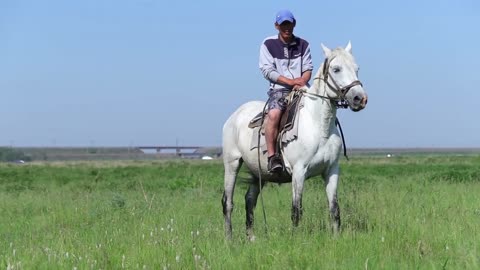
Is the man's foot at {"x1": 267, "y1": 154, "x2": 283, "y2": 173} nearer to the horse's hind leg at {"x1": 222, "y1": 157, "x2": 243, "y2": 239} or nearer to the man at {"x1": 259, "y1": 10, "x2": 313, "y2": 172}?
the man at {"x1": 259, "y1": 10, "x2": 313, "y2": 172}

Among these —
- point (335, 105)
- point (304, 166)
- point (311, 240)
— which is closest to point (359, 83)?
point (335, 105)

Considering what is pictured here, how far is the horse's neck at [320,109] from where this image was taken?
26.7ft

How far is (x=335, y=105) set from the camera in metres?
8.26

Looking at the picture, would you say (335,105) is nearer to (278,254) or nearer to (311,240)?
(311,240)

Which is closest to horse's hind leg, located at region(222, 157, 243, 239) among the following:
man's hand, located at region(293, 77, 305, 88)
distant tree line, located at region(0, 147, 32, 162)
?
man's hand, located at region(293, 77, 305, 88)

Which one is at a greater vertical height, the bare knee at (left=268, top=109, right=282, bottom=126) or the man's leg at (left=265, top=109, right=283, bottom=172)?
the bare knee at (left=268, top=109, right=282, bottom=126)

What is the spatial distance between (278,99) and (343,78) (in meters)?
1.06

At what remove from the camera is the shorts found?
8594 millimetres

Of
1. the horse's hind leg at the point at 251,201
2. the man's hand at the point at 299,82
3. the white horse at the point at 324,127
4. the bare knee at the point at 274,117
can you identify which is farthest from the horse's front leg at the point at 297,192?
the horse's hind leg at the point at 251,201

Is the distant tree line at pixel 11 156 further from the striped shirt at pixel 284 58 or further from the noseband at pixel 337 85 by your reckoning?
the noseband at pixel 337 85

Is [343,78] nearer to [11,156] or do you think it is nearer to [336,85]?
[336,85]

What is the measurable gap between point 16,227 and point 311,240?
7.03 metres

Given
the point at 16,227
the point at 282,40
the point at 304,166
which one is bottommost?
the point at 16,227

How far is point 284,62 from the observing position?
887cm
